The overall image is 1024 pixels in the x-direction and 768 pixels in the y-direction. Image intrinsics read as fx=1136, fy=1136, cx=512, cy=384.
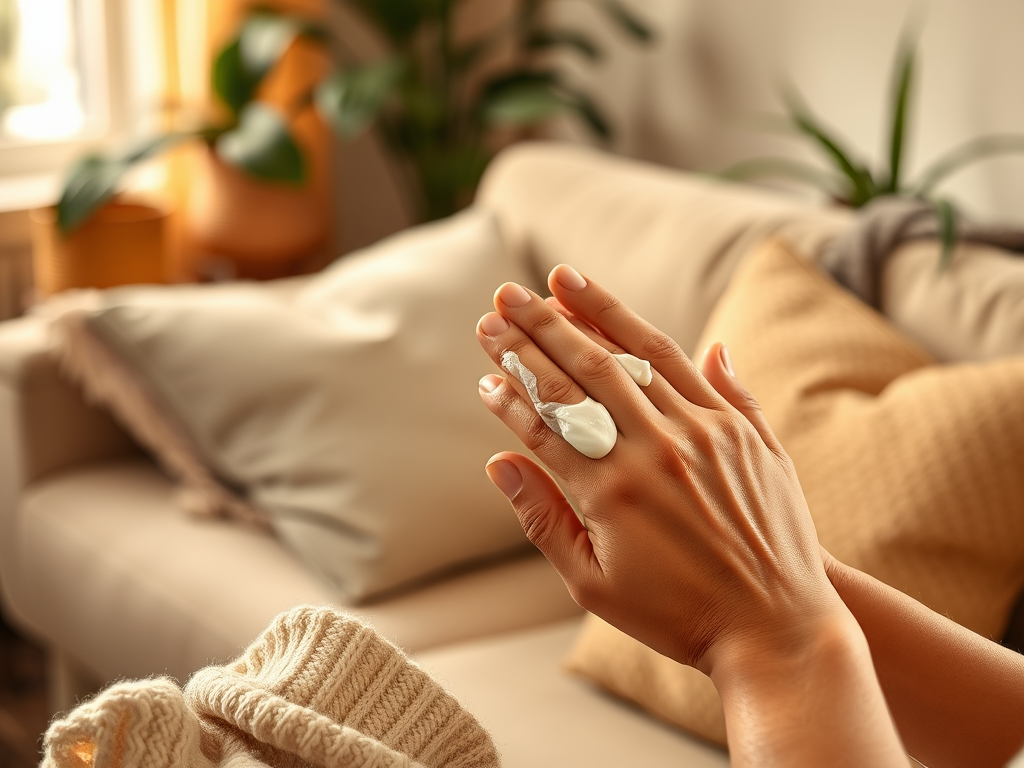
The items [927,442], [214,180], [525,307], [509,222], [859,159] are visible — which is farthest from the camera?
[214,180]

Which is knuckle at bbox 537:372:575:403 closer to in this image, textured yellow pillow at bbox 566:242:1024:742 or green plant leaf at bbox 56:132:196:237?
textured yellow pillow at bbox 566:242:1024:742

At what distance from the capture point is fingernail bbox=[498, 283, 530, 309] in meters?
0.82

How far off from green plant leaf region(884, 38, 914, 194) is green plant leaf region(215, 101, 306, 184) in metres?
1.14

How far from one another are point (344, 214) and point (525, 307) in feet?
8.09

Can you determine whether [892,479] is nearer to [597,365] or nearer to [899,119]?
[597,365]

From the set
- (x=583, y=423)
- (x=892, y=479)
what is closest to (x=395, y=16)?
(x=892, y=479)

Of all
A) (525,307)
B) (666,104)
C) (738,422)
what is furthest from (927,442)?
(666,104)

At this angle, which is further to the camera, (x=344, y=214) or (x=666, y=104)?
(x=344, y=214)

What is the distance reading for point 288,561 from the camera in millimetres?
1559

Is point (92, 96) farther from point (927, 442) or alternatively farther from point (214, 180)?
point (927, 442)

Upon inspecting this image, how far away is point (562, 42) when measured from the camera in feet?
8.52

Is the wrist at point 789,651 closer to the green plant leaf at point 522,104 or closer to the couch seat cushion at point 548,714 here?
the couch seat cushion at point 548,714

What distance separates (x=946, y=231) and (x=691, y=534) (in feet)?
2.83

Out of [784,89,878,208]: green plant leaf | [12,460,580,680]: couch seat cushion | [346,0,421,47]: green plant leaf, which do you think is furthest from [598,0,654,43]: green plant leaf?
[12,460,580,680]: couch seat cushion
